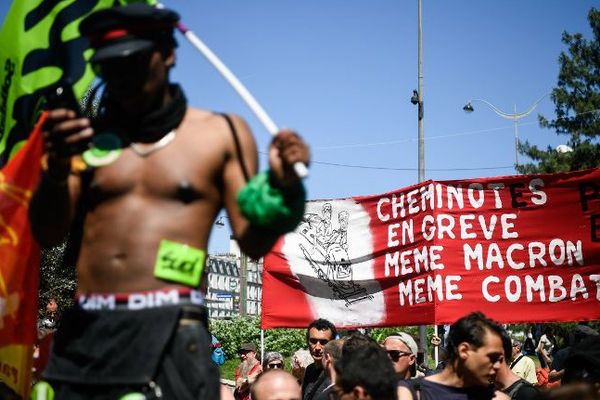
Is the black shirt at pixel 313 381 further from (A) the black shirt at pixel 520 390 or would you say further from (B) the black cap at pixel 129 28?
(B) the black cap at pixel 129 28

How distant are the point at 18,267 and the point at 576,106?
1269 inches

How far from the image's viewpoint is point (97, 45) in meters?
3.00

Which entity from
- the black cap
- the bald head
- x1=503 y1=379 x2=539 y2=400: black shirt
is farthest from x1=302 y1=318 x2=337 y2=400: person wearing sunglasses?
the black cap

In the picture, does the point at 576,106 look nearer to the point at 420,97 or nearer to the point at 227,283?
the point at 420,97

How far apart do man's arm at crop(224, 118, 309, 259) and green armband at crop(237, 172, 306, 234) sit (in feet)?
0.06

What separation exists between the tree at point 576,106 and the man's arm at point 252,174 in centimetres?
3101

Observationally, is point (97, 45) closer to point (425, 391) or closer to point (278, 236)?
point (278, 236)

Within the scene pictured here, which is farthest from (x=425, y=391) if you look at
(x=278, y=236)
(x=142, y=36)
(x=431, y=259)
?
(x=431, y=259)

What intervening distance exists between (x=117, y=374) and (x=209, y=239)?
53 centimetres

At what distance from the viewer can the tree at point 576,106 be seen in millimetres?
33000

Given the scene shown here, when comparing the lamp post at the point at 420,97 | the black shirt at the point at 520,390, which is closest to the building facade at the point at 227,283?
the lamp post at the point at 420,97

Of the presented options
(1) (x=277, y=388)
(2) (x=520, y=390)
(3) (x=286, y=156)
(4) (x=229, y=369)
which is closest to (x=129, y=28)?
(3) (x=286, y=156)

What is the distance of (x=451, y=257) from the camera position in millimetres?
9195

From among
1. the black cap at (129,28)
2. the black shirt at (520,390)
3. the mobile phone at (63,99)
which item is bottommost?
the black shirt at (520,390)
